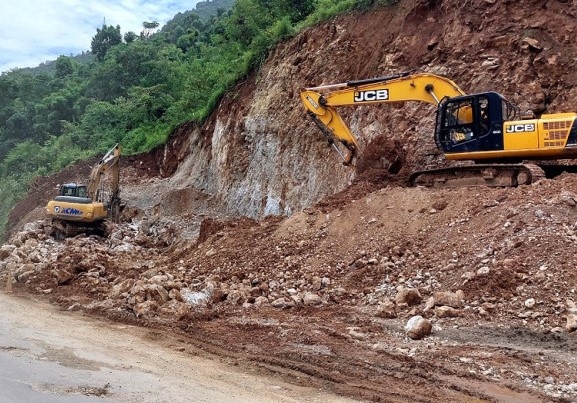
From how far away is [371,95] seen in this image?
1448 centimetres

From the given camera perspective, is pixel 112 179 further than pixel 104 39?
No

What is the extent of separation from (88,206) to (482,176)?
13553 mm

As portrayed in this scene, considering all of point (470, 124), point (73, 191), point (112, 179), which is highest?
point (470, 124)

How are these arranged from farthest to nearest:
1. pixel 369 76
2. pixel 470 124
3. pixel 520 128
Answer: pixel 369 76
pixel 470 124
pixel 520 128

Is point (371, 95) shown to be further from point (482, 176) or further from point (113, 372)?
point (113, 372)

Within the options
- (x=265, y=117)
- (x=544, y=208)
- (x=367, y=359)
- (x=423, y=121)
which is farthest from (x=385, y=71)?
(x=367, y=359)

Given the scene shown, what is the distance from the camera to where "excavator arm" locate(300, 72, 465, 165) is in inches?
540

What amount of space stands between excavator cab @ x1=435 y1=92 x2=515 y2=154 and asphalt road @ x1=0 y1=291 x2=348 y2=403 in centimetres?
734

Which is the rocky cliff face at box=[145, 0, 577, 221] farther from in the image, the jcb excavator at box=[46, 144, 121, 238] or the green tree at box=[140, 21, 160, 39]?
the green tree at box=[140, 21, 160, 39]

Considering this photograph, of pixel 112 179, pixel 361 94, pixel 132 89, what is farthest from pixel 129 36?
pixel 361 94

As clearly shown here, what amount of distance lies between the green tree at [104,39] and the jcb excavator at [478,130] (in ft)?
177

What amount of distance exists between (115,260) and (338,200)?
638 centimetres

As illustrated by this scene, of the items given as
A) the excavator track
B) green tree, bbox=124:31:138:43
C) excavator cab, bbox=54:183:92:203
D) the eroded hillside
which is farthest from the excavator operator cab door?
green tree, bbox=124:31:138:43

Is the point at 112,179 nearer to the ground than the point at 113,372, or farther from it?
farther from it
